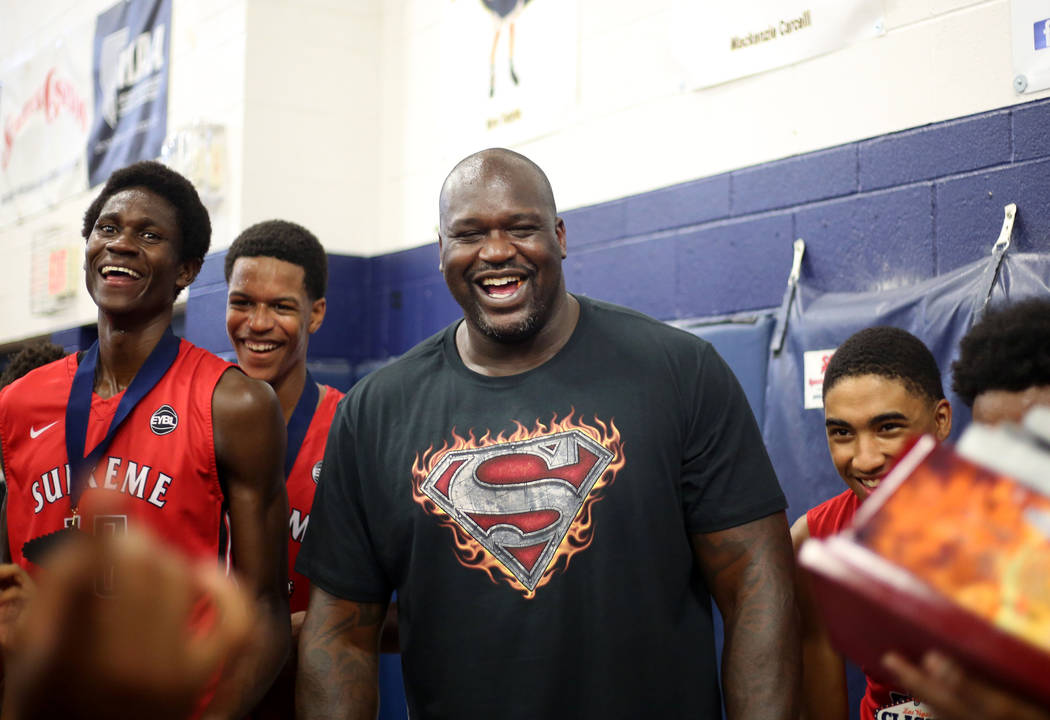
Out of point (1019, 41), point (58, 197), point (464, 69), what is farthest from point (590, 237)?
point (58, 197)

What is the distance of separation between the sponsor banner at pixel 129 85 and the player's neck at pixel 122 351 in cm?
363

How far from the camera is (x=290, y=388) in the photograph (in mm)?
2814

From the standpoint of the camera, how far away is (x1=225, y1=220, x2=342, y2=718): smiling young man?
2.64 metres

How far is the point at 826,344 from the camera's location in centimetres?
289

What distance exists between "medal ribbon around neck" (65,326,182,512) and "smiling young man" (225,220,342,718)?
18.8 inches

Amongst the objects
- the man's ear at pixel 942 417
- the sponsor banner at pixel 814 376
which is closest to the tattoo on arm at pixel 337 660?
the man's ear at pixel 942 417

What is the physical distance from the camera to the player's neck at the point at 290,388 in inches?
110

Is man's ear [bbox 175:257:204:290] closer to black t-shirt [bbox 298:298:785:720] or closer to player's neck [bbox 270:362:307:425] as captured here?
player's neck [bbox 270:362:307:425]

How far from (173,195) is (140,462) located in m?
0.65

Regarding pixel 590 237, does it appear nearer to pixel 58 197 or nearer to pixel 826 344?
pixel 826 344

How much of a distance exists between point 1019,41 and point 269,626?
7.73 feet

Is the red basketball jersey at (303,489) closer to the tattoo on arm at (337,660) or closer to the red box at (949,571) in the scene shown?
the tattoo on arm at (337,660)

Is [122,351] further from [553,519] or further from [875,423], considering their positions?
[875,423]

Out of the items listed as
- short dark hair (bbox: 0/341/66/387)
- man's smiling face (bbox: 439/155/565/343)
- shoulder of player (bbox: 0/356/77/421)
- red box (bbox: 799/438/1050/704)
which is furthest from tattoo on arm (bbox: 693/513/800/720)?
short dark hair (bbox: 0/341/66/387)
